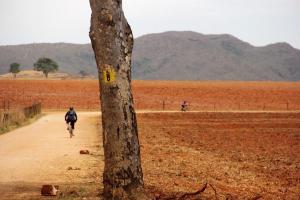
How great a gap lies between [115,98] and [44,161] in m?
7.96

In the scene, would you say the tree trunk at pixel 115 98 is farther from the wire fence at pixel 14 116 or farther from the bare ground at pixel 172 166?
the wire fence at pixel 14 116

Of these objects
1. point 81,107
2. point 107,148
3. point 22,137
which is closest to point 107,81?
point 107,148

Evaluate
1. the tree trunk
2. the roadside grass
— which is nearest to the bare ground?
the tree trunk

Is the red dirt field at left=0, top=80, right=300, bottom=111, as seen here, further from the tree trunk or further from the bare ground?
the tree trunk

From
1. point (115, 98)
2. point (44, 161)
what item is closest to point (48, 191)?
point (115, 98)

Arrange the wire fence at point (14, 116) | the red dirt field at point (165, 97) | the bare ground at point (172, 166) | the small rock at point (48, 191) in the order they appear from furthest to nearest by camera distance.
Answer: the red dirt field at point (165, 97)
the wire fence at point (14, 116)
the bare ground at point (172, 166)
the small rock at point (48, 191)

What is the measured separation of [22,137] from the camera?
85.7 feet

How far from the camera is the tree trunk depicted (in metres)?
9.20

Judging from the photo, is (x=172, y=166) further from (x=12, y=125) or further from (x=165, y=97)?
(x=165, y=97)

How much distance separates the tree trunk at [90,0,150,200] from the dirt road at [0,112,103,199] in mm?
2363

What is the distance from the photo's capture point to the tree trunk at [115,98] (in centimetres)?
920

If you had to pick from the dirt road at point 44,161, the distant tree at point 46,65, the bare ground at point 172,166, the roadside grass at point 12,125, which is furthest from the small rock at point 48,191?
the distant tree at point 46,65

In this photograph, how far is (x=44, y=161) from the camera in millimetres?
16562

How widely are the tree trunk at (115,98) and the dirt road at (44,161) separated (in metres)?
2.36
